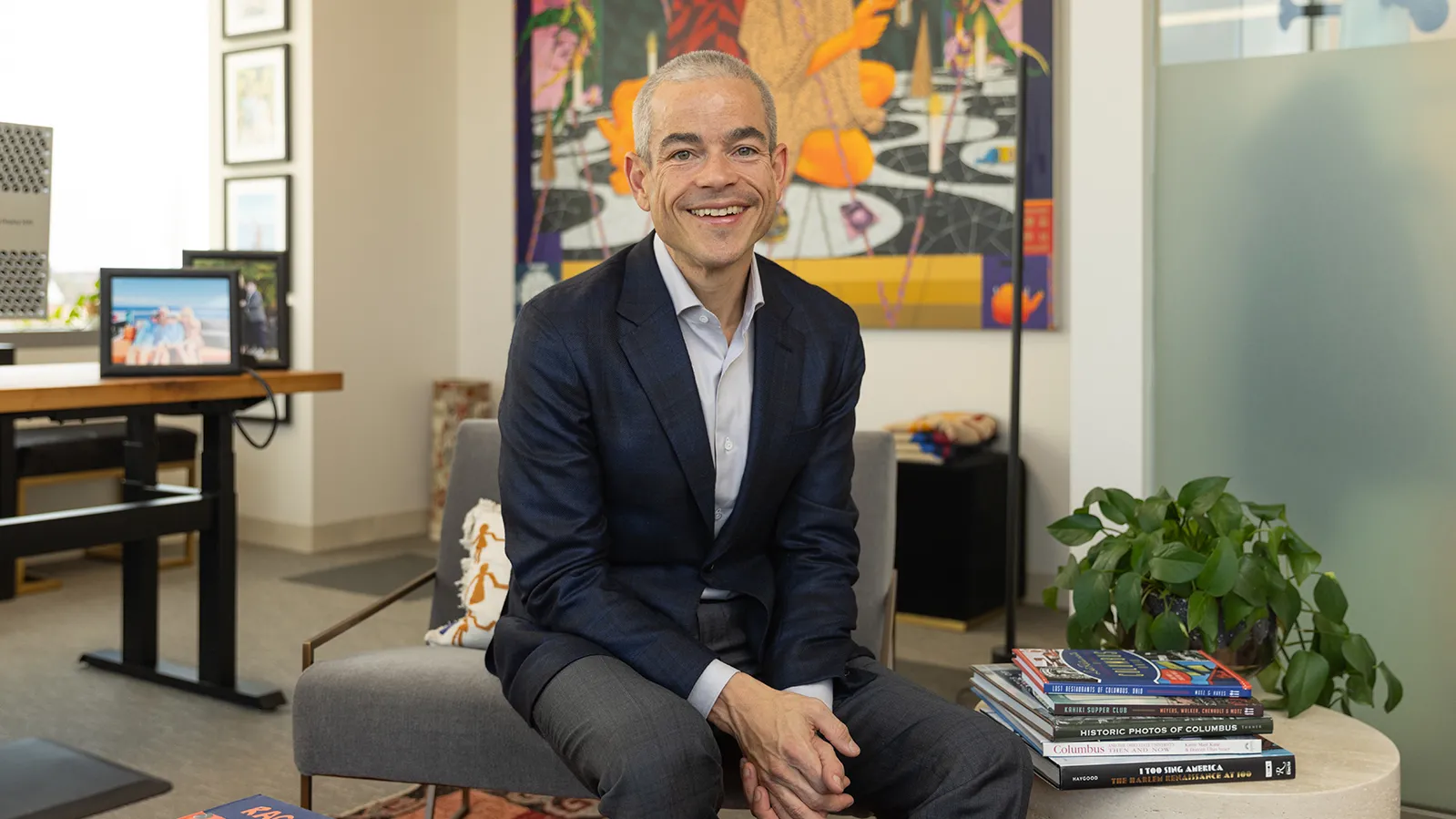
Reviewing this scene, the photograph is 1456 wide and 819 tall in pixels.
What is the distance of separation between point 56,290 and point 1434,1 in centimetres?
536

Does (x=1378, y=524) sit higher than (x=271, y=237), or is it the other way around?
(x=271, y=237)

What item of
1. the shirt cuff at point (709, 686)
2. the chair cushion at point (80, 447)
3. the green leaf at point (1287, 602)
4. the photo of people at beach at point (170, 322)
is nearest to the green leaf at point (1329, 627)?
the green leaf at point (1287, 602)

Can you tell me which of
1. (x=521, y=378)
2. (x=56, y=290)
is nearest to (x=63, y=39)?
(x=56, y=290)

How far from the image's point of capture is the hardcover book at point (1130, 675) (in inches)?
70.5

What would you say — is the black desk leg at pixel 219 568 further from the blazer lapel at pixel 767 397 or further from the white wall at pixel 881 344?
the white wall at pixel 881 344

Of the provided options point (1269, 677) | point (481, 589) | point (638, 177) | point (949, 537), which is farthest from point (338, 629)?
point (949, 537)

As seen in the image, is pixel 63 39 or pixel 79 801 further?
pixel 63 39

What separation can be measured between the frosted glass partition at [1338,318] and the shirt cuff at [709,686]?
1549 mm

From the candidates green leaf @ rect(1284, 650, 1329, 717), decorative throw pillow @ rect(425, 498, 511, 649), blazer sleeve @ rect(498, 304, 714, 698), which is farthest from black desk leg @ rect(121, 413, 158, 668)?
green leaf @ rect(1284, 650, 1329, 717)

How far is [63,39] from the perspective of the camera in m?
5.77

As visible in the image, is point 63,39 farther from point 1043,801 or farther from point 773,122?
point 1043,801

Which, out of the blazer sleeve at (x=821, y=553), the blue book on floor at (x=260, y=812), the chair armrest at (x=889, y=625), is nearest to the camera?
the blue book on floor at (x=260, y=812)

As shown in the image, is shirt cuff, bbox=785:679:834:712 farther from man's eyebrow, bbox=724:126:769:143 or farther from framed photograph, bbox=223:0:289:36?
framed photograph, bbox=223:0:289:36

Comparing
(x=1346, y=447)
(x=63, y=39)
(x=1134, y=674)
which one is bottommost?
(x=1134, y=674)
